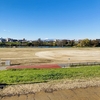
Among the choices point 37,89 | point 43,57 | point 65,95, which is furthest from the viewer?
point 43,57

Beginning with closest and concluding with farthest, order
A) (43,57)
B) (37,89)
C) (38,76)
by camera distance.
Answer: (37,89)
(38,76)
(43,57)

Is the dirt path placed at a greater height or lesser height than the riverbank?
lesser

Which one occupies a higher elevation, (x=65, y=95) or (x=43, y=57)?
(x=65, y=95)

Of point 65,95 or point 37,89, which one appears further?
point 37,89

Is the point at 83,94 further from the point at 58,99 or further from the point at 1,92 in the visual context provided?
the point at 1,92

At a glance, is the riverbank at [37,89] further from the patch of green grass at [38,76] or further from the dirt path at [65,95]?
the patch of green grass at [38,76]

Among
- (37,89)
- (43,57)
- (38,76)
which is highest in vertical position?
(37,89)

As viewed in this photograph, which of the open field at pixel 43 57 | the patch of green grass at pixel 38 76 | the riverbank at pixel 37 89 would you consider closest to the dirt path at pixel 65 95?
the riverbank at pixel 37 89

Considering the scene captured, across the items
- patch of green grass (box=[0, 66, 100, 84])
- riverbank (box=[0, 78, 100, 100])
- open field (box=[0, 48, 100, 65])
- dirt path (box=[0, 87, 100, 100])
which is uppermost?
riverbank (box=[0, 78, 100, 100])

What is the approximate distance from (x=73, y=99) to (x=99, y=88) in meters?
1.98

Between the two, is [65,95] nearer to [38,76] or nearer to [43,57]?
[38,76]

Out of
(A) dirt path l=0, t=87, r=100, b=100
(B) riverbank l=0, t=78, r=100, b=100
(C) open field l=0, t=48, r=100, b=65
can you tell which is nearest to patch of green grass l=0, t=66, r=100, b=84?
(B) riverbank l=0, t=78, r=100, b=100

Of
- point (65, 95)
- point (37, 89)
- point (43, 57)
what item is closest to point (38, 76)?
point (37, 89)

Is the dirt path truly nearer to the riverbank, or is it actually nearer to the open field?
the riverbank
